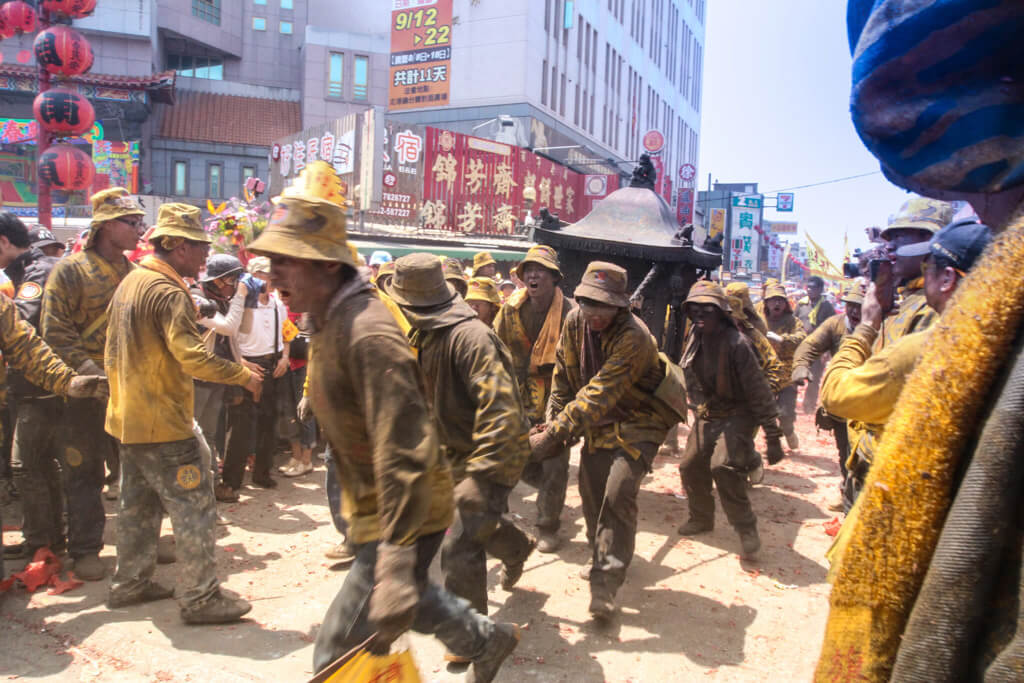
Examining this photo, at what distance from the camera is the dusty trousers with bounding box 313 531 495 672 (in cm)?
246

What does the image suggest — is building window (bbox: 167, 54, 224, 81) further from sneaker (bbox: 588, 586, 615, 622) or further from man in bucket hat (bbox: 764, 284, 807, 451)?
sneaker (bbox: 588, 586, 615, 622)

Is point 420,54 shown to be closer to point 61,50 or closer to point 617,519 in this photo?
point 61,50

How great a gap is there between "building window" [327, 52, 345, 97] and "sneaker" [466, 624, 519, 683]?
113 feet

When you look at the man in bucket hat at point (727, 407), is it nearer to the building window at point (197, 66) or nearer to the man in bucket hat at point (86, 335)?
the man in bucket hat at point (86, 335)

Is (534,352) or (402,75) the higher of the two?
(402,75)

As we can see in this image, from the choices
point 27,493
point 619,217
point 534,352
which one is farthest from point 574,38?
point 27,493

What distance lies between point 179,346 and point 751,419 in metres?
4.11

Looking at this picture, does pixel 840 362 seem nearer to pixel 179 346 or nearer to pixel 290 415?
pixel 179 346

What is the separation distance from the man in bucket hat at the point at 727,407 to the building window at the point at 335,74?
32.2m

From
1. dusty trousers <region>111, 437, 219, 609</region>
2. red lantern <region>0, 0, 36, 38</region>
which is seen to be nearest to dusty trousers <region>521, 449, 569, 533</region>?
dusty trousers <region>111, 437, 219, 609</region>

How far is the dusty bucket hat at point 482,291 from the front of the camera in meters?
6.60

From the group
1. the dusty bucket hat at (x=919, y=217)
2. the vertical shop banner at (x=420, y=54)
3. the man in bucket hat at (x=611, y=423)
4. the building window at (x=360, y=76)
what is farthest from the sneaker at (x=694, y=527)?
the building window at (x=360, y=76)

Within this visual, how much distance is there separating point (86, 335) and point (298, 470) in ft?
10.5

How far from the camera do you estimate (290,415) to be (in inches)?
283
